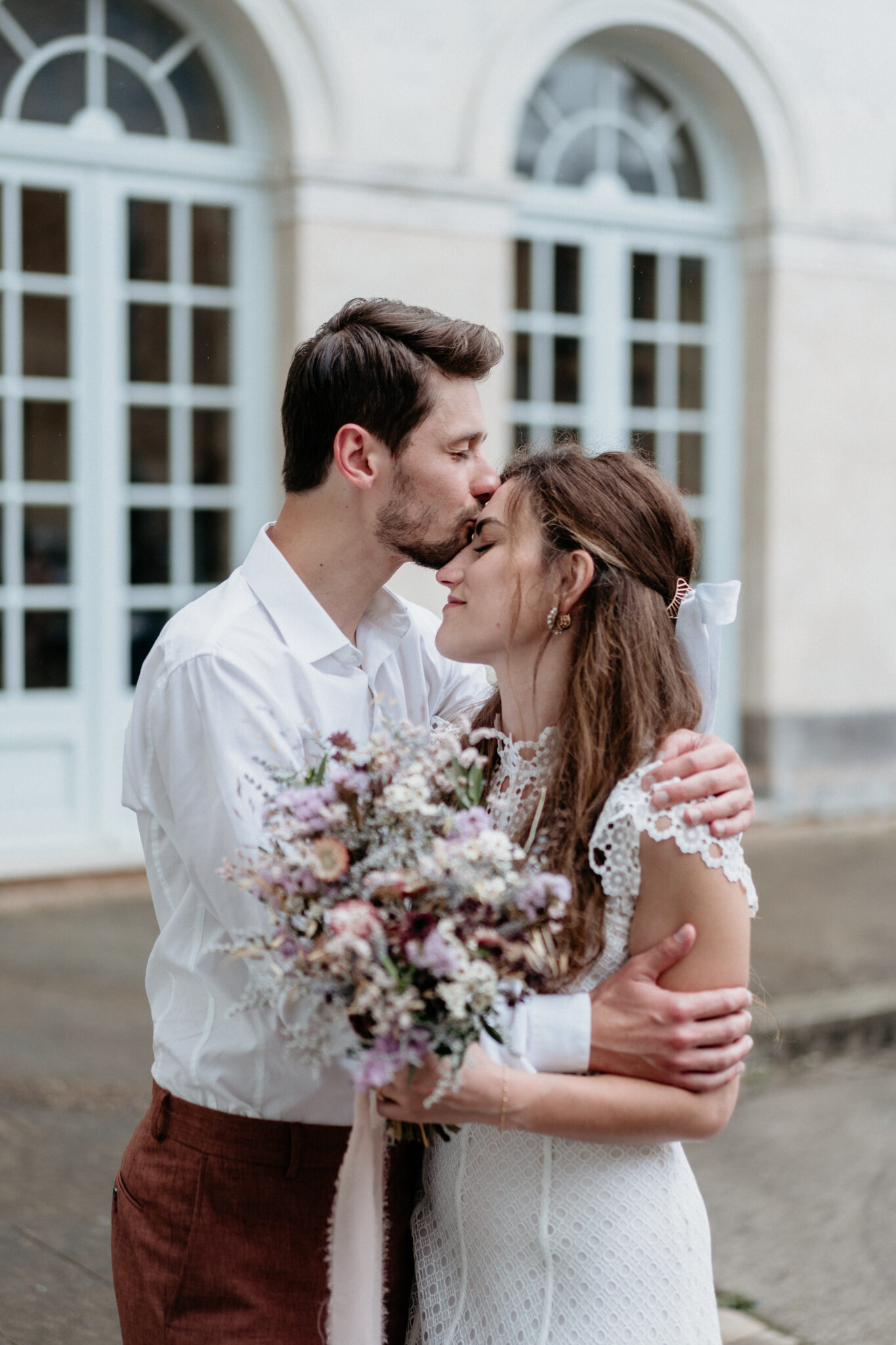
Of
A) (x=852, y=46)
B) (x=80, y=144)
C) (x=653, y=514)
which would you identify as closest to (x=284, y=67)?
(x=80, y=144)

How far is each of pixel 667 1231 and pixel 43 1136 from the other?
2.76 metres

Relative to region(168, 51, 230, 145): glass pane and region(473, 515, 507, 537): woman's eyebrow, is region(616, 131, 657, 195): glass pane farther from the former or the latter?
region(473, 515, 507, 537): woman's eyebrow

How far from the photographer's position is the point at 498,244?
7.66 metres

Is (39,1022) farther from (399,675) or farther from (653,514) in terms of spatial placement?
(653,514)

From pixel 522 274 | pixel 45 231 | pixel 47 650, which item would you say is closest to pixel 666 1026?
pixel 47 650

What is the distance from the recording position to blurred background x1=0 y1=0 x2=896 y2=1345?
5699mm

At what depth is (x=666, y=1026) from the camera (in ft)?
6.17

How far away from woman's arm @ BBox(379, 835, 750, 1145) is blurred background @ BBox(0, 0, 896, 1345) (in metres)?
2.27

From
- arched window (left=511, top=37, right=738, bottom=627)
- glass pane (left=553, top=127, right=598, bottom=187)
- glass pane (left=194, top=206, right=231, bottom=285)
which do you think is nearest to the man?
glass pane (left=194, top=206, right=231, bottom=285)

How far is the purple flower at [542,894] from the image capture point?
155 cm

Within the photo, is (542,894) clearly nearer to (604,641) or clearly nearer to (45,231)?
(604,641)

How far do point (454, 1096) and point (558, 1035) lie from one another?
19 centimetres

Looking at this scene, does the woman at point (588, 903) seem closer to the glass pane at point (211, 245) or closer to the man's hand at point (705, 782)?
the man's hand at point (705, 782)

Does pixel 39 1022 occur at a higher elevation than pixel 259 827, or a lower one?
lower
